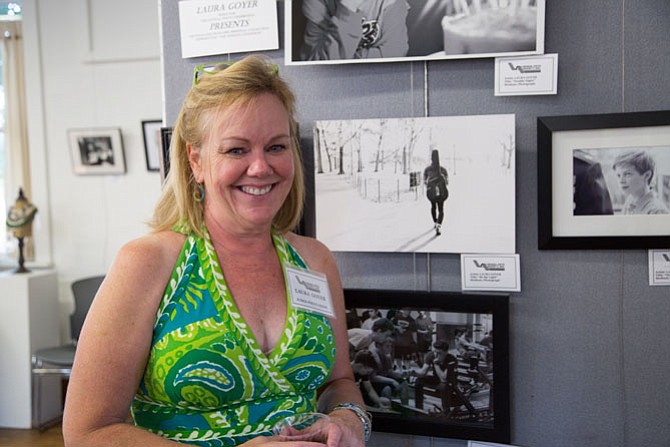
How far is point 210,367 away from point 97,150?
4086 mm

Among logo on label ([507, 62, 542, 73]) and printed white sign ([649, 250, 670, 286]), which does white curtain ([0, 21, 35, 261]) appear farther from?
printed white sign ([649, 250, 670, 286])

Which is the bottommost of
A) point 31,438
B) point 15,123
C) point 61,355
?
point 31,438

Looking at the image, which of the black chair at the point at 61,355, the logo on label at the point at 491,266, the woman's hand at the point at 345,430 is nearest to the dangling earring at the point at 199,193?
the woman's hand at the point at 345,430

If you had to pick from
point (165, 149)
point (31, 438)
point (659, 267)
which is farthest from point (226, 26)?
point (31, 438)

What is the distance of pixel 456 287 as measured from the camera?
157 centimetres

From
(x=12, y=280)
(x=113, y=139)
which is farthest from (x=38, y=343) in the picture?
(x=113, y=139)

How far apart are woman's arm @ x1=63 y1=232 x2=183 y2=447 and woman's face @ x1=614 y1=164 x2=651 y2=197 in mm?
1037

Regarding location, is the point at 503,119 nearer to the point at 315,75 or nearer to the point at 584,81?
the point at 584,81

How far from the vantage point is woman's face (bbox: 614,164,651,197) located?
1438 mm

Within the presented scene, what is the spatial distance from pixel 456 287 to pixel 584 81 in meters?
0.56

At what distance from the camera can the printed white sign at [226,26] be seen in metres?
1.60

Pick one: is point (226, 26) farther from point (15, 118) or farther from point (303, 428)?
point (15, 118)

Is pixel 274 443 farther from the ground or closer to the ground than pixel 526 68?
closer to the ground

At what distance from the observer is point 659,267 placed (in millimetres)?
1460
